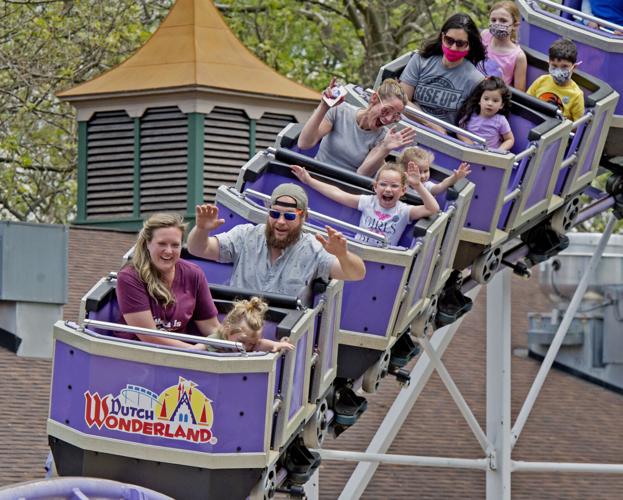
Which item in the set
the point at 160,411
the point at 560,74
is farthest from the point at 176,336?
the point at 560,74

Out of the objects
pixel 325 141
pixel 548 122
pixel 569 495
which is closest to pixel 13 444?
pixel 325 141

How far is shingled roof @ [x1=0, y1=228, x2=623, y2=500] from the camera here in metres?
13.3

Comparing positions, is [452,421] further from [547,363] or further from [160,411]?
[160,411]

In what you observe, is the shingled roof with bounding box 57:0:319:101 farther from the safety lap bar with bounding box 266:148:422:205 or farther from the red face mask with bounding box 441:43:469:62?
the safety lap bar with bounding box 266:148:422:205

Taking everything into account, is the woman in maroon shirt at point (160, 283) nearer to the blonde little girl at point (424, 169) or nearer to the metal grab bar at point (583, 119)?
the blonde little girl at point (424, 169)

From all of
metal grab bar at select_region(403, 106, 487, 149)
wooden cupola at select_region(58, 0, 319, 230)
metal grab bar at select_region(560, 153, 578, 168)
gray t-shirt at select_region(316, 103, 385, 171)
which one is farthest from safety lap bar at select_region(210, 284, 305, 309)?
wooden cupola at select_region(58, 0, 319, 230)

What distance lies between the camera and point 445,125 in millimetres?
10859

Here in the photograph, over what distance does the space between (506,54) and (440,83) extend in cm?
82

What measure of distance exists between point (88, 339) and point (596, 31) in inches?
221

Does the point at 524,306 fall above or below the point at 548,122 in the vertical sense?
below

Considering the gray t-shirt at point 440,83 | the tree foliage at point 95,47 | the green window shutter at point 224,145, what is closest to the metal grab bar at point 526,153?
the gray t-shirt at point 440,83

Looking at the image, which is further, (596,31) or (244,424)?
(596,31)

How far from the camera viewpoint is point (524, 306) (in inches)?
762

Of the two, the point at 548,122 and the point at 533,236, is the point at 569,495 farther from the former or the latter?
the point at 548,122
